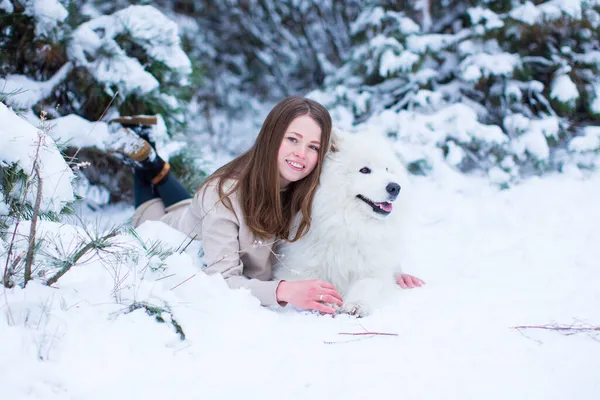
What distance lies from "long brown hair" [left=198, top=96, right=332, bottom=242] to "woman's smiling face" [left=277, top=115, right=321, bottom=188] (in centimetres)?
2

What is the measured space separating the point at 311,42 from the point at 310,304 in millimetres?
5618

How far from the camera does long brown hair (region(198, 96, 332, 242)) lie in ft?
7.06

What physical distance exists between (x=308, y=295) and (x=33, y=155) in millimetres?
1204

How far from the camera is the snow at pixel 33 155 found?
57.2 inches

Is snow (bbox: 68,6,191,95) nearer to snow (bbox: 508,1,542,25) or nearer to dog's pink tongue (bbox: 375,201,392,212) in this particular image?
dog's pink tongue (bbox: 375,201,392,212)

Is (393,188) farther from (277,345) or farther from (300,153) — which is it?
(277,345)

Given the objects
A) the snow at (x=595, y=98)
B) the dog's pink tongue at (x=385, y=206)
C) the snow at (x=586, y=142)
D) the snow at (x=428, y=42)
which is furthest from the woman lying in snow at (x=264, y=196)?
the snow at (x=595, y=98)

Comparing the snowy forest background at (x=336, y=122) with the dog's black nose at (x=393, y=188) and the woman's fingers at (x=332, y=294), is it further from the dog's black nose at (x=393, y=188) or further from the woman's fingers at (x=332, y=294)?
the dog's black nose at (x=393, y=188)

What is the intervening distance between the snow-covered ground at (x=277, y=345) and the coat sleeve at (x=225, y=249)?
140 millimetres

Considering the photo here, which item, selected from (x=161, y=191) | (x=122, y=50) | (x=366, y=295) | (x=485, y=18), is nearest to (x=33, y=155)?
(x=366, y=295)

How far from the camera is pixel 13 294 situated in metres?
1.30

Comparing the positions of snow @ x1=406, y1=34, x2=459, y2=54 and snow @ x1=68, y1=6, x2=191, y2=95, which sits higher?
snow @ x1=406, y1=34, x2=459, y2=54

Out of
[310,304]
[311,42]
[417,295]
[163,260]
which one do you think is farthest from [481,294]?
[311,42]

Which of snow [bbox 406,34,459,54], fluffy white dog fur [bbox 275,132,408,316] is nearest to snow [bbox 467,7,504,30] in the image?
snow [bbox 406,34,459,54]
